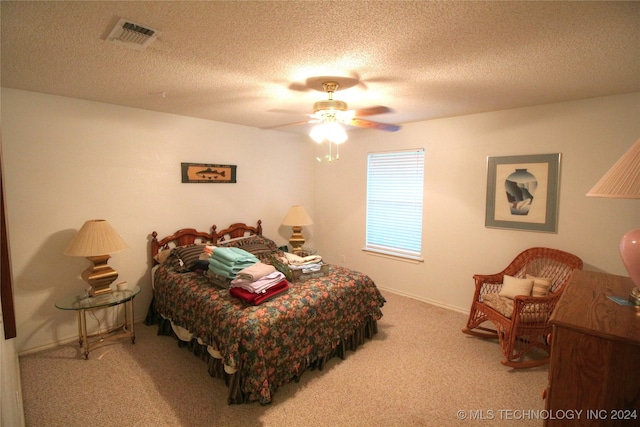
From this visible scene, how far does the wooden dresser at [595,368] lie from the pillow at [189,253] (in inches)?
120

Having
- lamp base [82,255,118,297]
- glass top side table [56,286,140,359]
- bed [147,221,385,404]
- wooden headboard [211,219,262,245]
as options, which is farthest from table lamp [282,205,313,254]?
lamp base [82,255,118,297]

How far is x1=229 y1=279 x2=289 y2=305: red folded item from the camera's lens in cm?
235

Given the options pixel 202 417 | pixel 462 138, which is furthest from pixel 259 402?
pixel 462 138

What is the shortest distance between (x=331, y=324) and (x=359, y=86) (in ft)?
6.80

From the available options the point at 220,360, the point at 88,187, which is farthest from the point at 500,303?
the point at 88,187

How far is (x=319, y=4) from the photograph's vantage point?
1322 mm

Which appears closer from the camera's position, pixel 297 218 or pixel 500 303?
pixel 500 303

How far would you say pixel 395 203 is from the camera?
426cm

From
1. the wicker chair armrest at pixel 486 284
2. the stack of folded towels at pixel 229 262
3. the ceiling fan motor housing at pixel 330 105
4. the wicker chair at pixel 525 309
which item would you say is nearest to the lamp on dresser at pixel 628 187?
the wicker chair at pixel 525 309

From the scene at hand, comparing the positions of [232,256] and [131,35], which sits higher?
[131,35]

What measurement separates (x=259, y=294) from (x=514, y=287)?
249 centimetres

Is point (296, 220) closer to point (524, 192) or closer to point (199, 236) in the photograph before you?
point (199, 236)

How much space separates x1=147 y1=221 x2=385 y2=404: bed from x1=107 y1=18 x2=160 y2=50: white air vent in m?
1.88

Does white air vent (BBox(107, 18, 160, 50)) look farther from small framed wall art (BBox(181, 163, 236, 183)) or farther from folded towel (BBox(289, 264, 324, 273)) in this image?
folded towel (BBox(289, 264, 324, 273))
